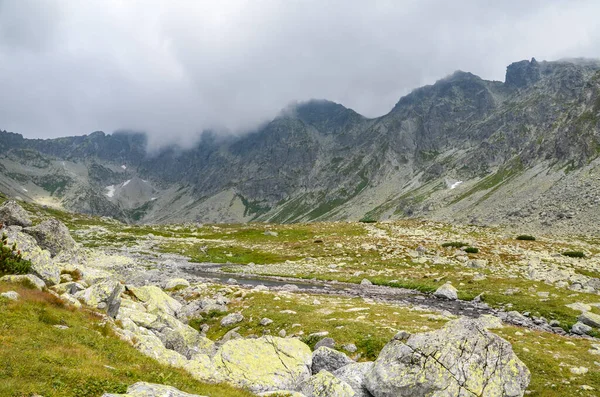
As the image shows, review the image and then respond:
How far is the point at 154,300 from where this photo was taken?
27.5m

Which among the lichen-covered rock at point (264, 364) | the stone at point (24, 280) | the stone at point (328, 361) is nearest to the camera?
the lichen-covered rock at point (264, 364)

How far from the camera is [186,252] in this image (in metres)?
89.9

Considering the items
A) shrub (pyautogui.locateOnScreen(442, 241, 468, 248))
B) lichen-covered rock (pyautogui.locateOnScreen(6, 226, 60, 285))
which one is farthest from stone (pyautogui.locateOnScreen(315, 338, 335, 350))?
shrub (pyautogui.locateOnScreen(442, 241, 468, 248))

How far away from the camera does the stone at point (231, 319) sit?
27.6 metres

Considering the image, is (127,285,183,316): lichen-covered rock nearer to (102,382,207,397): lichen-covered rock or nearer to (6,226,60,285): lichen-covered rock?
(6,226,60,285): lichen-covered rock

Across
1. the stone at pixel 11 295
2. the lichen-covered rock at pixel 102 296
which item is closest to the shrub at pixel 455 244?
the lichen-covered rock at pixel 102 296

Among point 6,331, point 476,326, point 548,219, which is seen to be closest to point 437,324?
point 476,326

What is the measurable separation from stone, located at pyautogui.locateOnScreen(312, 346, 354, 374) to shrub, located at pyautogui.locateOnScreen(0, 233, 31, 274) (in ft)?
64.5

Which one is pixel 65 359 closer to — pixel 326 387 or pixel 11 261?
pixel 326 387

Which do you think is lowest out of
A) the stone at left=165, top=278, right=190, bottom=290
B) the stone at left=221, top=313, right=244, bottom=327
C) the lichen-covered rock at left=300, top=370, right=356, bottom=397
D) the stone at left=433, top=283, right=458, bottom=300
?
Answer: the stone at left=433, top=283, right=458, bottom=300

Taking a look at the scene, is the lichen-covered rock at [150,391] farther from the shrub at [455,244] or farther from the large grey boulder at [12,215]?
the shrub at [455,244]

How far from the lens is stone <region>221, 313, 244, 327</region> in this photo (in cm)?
2762

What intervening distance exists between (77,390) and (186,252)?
274ft

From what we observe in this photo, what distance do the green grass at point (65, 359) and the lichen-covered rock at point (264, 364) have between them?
48.9 inches
